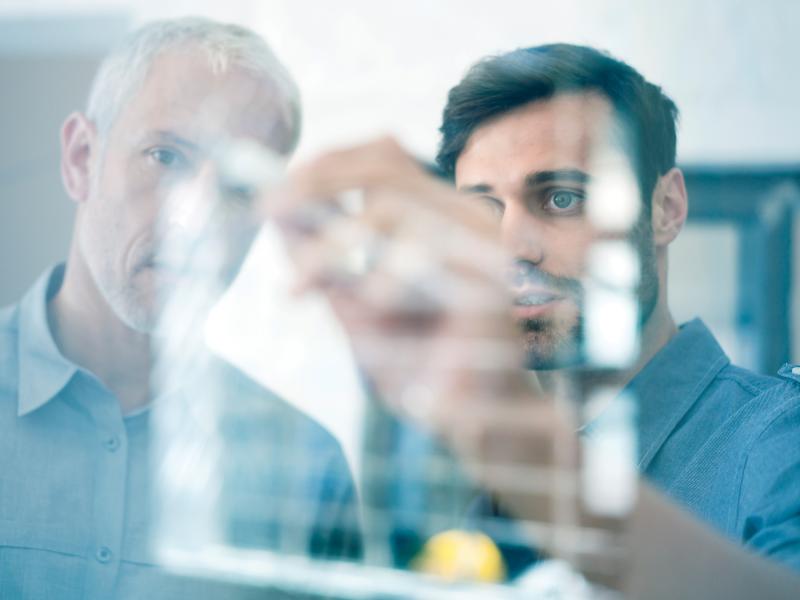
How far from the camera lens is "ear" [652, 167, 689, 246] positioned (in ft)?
2.95

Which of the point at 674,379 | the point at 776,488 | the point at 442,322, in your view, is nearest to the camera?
the point at 442,322

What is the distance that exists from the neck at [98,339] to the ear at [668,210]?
0.65m


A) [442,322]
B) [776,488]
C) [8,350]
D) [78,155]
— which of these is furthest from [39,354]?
[776,488]

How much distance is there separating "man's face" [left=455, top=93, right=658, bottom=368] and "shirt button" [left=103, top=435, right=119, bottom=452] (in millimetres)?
505

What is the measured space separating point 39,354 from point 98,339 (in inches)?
3.0

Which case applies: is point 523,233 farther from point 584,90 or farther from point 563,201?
point 584,90

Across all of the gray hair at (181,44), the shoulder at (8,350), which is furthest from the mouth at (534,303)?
the shoulder at (8,350)

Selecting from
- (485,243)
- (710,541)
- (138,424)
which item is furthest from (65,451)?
(710,541)

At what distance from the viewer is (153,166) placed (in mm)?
937

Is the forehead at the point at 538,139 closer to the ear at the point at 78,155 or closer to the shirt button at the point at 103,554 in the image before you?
the ear at the point at 78,155

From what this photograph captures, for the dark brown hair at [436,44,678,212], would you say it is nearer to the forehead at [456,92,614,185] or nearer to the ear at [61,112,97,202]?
the forehead at [456,92,614,185]

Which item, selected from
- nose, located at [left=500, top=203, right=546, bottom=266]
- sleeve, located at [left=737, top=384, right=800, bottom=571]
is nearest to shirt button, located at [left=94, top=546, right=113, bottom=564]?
nose, located at [left=500, top=203, right=546, bottom=266]

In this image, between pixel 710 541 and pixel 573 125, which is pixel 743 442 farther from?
pixel 573 125

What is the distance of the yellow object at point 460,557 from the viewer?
76 cm
